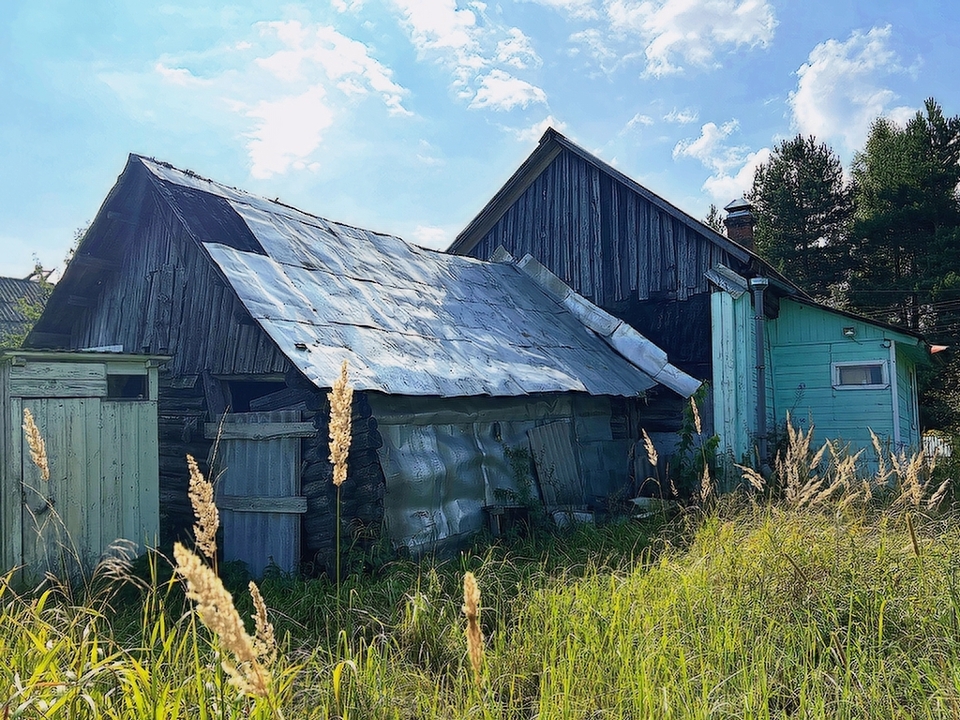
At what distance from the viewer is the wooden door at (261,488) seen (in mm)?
6938

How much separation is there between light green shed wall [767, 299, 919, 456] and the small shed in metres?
10.5

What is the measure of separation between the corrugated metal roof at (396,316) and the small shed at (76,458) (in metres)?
1.70

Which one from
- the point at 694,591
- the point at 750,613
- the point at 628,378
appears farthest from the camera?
the point at 628,378

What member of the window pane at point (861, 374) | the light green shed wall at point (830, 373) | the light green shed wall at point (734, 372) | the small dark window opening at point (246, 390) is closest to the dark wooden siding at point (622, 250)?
the light green shed wall at point (734, 372)

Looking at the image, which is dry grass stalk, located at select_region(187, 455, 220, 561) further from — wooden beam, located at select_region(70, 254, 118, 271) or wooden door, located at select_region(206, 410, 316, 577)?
wooden beam, located at select_region(70, 254, 118, 271)

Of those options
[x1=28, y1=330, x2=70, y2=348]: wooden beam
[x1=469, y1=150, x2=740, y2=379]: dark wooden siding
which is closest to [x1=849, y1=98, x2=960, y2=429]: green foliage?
[x1=469, y1=150, x2=740, y2=379]: dark wooden siding

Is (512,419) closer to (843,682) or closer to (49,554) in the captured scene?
(49,554)

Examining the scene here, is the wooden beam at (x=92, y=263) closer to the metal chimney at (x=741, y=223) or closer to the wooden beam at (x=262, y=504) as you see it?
the wooden beam at (x=262, y=504)

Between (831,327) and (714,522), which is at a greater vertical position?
(831,327)

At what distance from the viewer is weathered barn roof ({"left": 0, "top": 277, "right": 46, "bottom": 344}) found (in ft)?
89.4

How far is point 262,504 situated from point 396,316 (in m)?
3.11

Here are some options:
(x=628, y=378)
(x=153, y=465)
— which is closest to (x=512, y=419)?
(x=628, y=378)

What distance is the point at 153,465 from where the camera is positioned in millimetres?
7281

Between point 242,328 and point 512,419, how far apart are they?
3.65 metres
